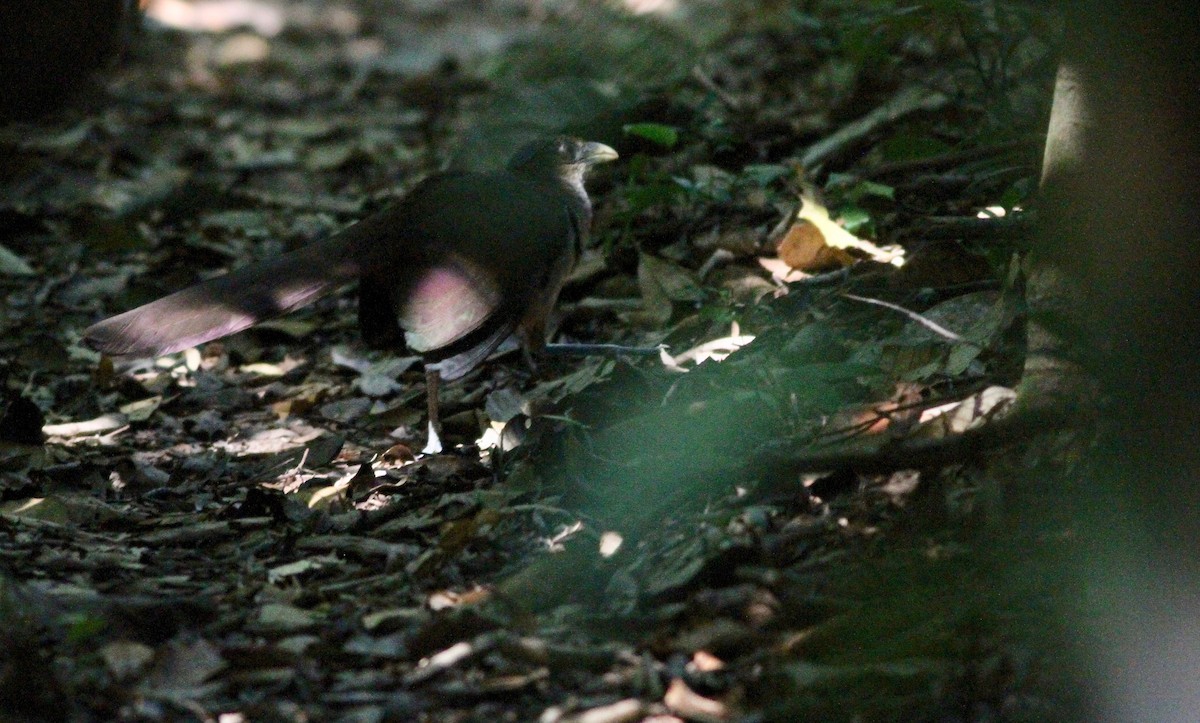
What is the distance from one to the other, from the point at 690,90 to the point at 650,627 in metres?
4.64

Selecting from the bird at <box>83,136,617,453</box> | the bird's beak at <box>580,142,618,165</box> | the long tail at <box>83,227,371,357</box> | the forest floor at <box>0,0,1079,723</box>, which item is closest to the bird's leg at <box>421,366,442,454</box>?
the bird at <box>83,136,617,453</box>

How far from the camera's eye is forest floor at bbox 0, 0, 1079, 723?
2797 millimetres

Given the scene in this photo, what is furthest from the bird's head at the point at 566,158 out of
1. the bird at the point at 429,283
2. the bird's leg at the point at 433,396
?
the bird's leg at the point at 433,396

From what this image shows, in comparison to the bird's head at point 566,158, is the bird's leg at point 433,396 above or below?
below

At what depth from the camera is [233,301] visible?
4.29 metres

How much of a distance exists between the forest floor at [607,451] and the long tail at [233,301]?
0.41m

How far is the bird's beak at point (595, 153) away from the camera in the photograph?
5.32m

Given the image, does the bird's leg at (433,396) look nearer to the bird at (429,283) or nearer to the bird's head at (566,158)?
the bird at (429,283)

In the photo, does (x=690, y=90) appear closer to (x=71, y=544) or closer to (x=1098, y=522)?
(x=71, y=544)

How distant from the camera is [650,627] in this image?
290 centimetres

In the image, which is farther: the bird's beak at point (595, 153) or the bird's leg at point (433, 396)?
the bird's beak at point (595, 153)

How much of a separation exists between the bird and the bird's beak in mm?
441

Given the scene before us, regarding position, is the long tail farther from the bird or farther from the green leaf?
the green leaf

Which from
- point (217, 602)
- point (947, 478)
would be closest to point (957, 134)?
point (947, 478)
